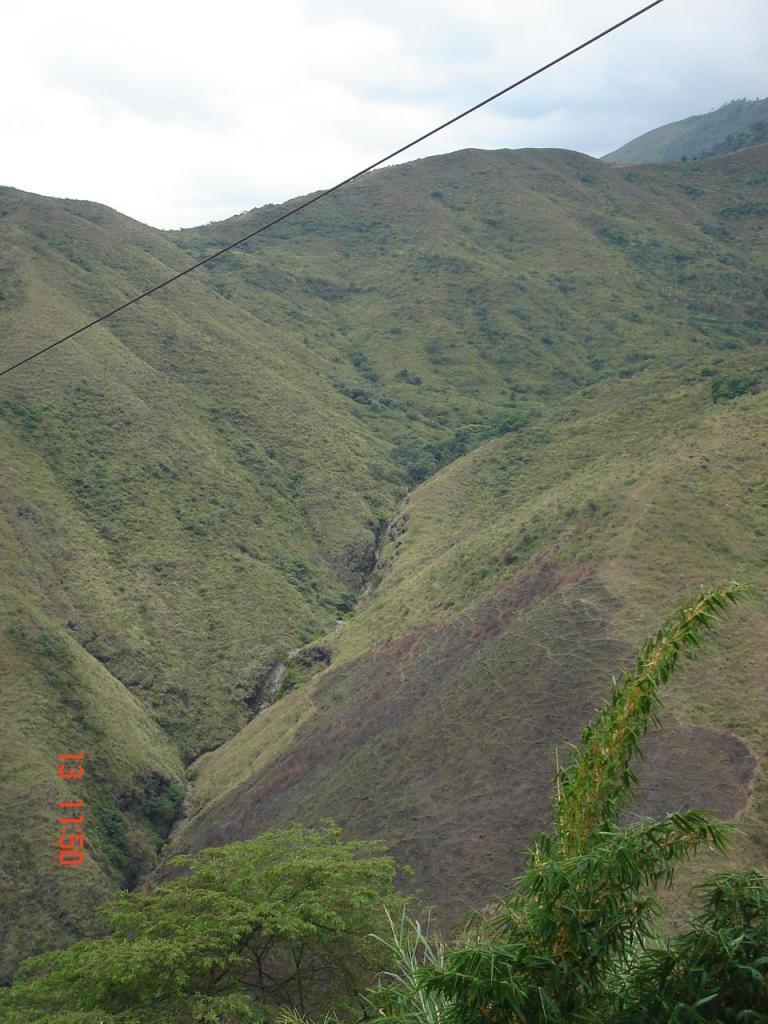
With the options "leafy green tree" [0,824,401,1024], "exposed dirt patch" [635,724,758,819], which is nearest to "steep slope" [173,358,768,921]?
"exposed dirt patch" [635,724,758,819]

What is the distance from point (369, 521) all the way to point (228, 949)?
46768 millimetres

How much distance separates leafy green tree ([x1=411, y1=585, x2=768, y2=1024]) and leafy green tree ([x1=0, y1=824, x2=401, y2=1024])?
1040cm

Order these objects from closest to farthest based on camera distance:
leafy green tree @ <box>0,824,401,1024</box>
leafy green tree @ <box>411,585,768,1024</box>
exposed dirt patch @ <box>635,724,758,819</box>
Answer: leafy green tree @ <box>411,585,768,1024</box> → leafy green tree @ <box>0,824,401,1024</box> → exposed dirt patch @ <box>635,724,758,819</box>

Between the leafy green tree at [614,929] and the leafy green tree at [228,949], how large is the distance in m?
10.4

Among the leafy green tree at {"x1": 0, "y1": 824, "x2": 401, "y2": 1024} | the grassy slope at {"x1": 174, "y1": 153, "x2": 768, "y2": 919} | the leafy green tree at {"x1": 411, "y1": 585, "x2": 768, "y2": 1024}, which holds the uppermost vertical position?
the leafy green tree at {"x1": 411, "y1": 585, "x2": 768, "y2": 1024}

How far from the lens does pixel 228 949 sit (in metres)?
18.8

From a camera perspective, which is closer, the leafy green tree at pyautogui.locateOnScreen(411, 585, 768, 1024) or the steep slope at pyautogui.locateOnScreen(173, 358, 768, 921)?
the leafy green tree at pyautogui.locateOnScreen(411, 585, 768, 1024)

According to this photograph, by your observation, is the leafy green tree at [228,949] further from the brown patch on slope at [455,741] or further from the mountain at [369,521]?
the brown patch on slope at [455,741]

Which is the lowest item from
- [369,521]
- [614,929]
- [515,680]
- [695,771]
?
[695,771]

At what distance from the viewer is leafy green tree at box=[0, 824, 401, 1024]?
1702 centimetres

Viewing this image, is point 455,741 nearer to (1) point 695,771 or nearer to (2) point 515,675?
(2) point 515,675

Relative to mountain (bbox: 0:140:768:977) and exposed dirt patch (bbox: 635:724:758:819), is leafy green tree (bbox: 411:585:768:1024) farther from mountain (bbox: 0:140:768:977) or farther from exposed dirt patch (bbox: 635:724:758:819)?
exposed dirt patch (bbox: 635:724:758:819)

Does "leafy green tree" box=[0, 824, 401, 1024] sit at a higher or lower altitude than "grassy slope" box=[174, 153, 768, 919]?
higher

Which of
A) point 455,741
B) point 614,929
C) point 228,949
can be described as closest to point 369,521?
point 455,741
